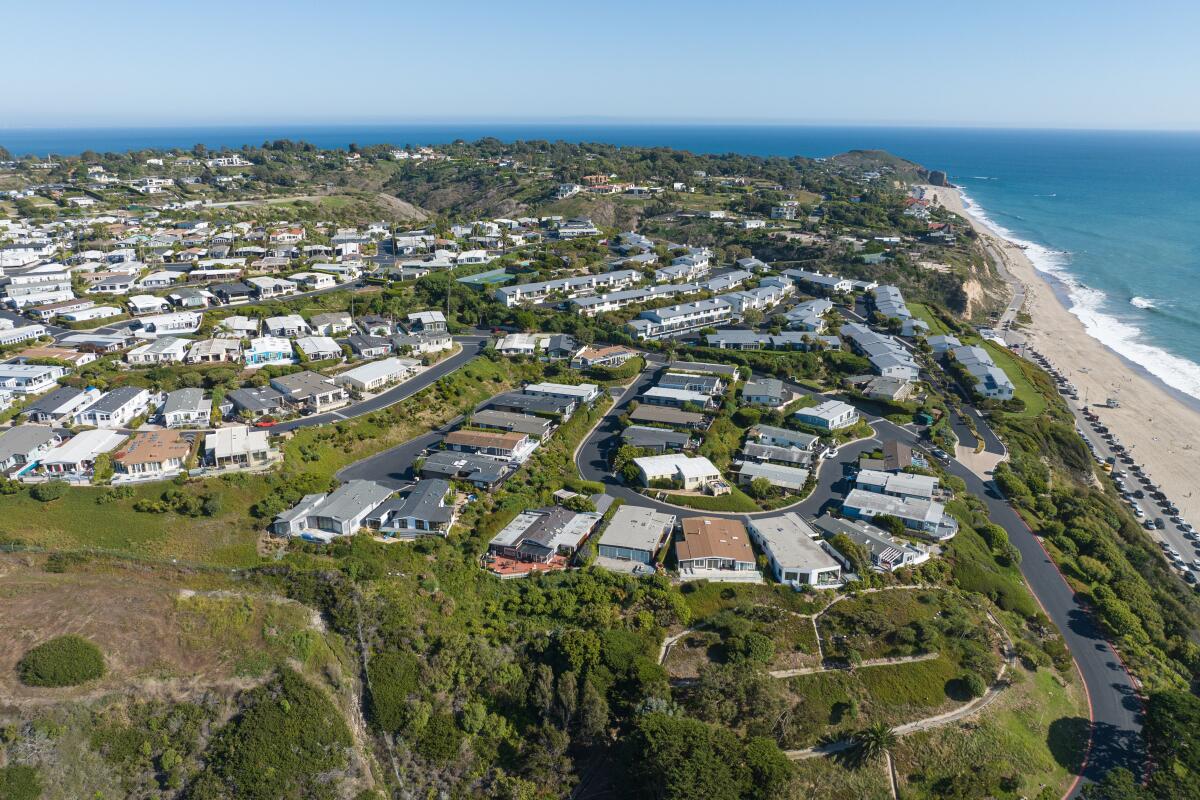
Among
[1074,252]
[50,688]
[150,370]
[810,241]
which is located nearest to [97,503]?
[50,688]

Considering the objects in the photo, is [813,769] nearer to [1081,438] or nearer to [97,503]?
[97,503]

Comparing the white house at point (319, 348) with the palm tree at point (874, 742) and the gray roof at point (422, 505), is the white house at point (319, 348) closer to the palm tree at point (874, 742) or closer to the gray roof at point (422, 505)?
the gray roof at point (422, 505)

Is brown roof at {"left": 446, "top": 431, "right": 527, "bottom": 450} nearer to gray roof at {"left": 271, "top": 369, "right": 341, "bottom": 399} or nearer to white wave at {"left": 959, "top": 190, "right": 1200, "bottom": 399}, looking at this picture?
gray roof at {"left": 271, "top": 369, "right": 341, "bottom": 399}

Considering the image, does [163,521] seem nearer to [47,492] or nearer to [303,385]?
[47,492]

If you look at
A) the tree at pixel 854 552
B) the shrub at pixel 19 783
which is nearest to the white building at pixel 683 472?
the tree at pixel 854 552

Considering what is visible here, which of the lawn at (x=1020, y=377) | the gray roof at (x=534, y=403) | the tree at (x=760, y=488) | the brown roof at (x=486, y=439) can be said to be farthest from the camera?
the lawn at (x=1020, y=377)

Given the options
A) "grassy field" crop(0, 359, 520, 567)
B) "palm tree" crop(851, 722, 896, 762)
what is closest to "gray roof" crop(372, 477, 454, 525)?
"grassy field" crop(0, 359, 520, 567)
